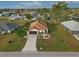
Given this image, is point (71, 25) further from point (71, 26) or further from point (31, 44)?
point (31, 44)

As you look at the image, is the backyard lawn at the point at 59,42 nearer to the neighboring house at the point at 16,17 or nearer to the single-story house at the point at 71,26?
the single-story house at the point at 71,26

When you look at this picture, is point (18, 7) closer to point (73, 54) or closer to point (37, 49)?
point (37, 49)

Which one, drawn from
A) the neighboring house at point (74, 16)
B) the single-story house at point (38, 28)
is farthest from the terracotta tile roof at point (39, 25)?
the neighboring house at point (74, 16)

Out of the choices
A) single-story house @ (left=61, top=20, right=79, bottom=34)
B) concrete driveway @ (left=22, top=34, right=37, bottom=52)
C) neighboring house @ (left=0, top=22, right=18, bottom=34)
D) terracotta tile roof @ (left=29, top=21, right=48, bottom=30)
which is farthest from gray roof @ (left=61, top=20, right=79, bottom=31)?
neighboring house @ (left=0, top=22, right=18, bottom=34)

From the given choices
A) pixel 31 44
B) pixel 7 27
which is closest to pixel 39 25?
pixel 31 44

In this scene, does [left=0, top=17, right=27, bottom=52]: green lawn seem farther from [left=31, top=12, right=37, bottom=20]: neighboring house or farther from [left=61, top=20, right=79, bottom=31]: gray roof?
[left=61, top=20, right=79, bottom=31]: gray roof

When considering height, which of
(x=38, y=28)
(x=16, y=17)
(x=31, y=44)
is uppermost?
(x=16, y=17)
